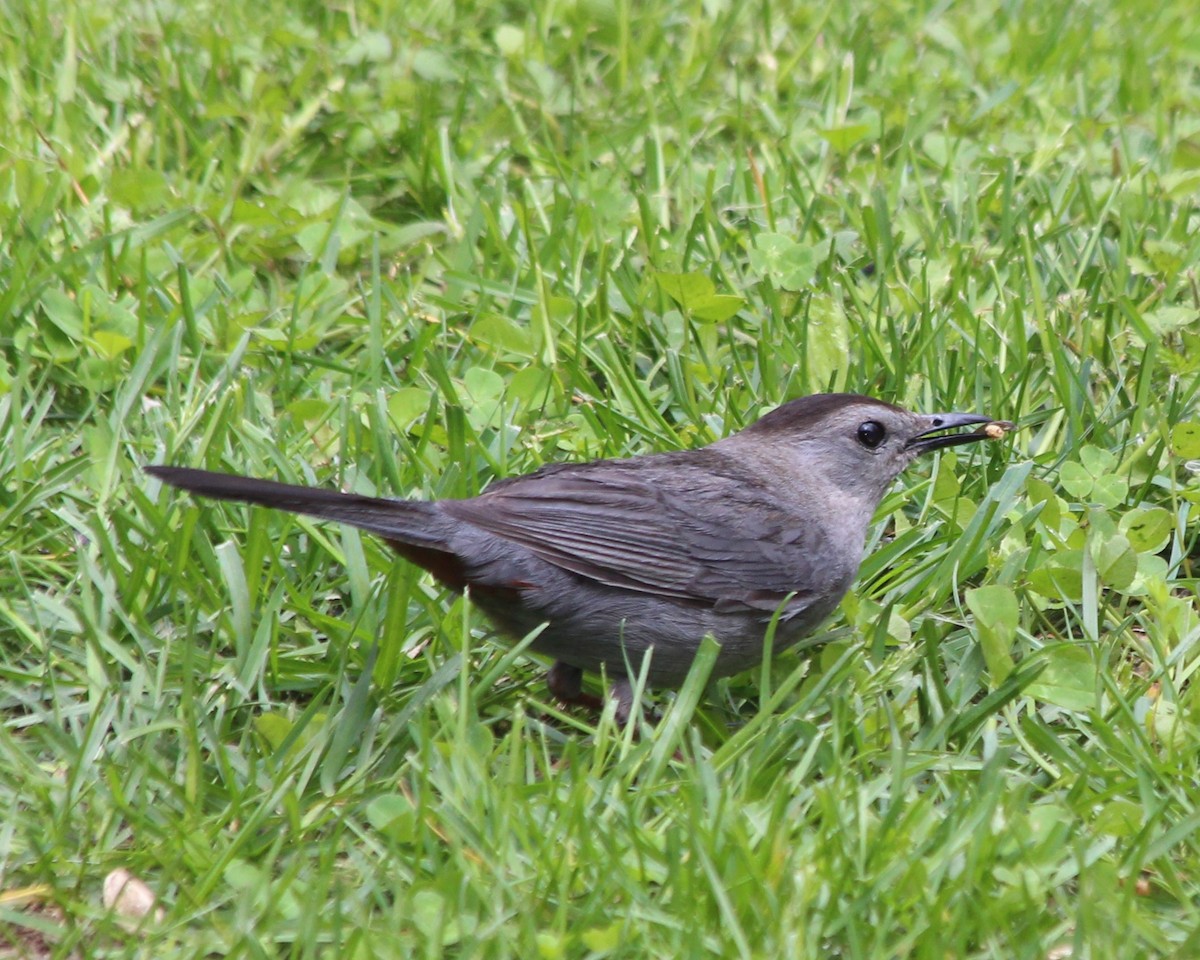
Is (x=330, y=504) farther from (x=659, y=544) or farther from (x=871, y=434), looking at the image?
(x=871, y=434)

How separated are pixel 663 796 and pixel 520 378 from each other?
1866mm

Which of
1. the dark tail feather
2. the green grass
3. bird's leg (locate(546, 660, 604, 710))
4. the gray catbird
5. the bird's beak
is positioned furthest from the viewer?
the bird's beak

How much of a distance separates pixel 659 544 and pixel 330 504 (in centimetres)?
93

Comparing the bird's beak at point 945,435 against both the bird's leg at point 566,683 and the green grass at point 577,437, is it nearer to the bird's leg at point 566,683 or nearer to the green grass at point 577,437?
the green grass at point 577,437

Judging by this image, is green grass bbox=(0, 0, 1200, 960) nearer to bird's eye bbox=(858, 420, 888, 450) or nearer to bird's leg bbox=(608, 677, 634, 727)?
bird's leg bbox=(608, 677, 634, 727)

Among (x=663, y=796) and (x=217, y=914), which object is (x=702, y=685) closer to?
(x=663, y=796)

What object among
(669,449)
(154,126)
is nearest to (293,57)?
(154,126)

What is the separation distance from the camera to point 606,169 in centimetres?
608

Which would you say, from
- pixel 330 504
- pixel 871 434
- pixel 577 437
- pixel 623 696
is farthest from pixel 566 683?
pixel 871 434

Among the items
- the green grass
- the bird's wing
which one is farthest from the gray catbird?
the green grass

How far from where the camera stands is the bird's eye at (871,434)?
14.3ft

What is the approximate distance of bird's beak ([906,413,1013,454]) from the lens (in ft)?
14.3

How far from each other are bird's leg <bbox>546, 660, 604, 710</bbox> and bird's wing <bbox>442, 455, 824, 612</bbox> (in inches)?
11.7

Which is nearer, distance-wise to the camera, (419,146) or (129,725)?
(129,725)
